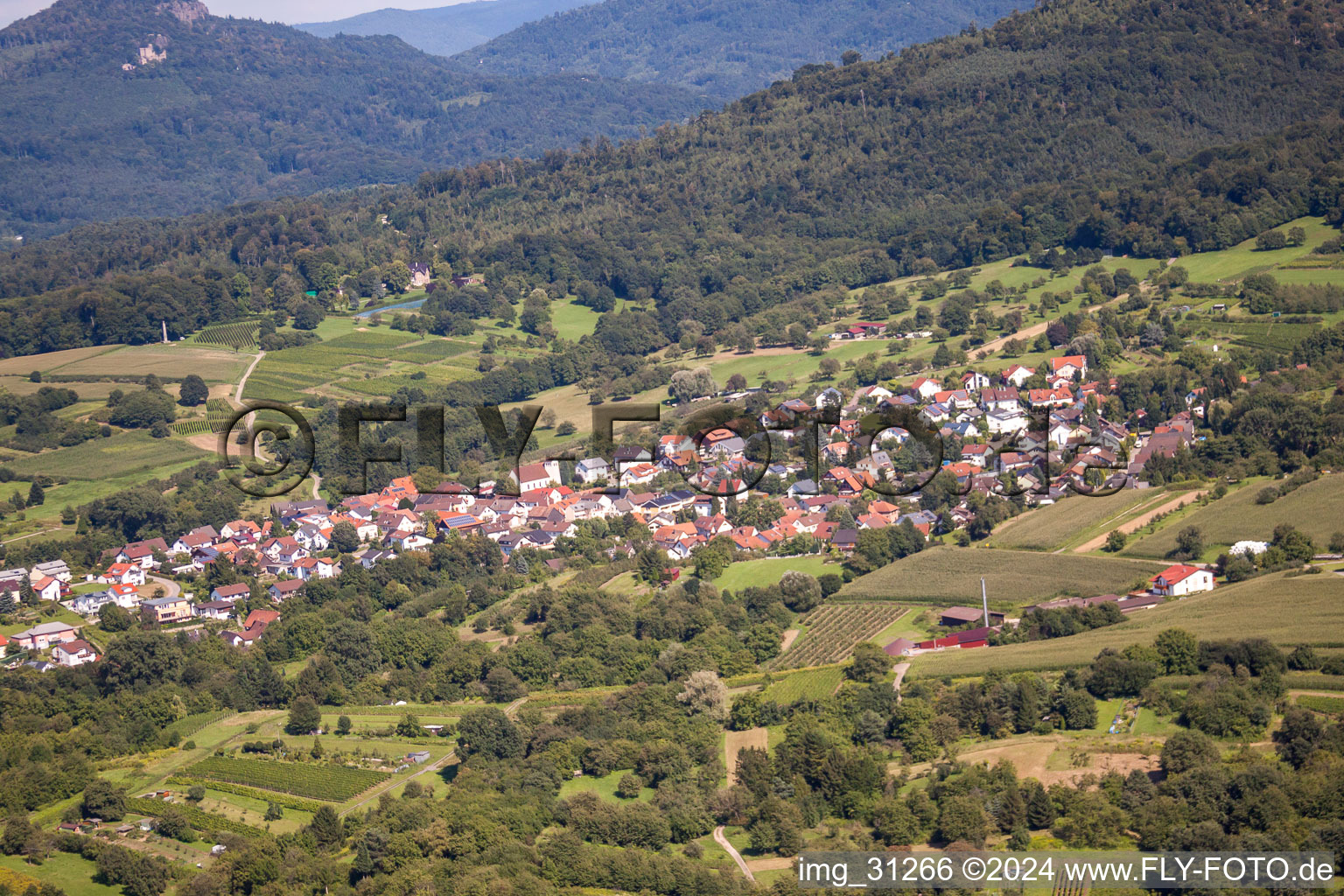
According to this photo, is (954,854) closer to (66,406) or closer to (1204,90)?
(66,406)

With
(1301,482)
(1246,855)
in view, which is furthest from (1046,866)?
(1301,482)

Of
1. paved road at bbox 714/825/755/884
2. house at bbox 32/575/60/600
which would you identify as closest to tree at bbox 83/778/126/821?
paved road at bbox 714/825/755/884

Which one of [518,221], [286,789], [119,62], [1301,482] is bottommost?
[286,789]

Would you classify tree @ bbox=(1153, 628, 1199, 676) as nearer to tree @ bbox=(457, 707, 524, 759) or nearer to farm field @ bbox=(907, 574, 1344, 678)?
farm field @ bbox=(907, 574, 1344, 678)

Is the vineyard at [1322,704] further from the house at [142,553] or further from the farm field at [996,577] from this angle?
the house at [142,553]

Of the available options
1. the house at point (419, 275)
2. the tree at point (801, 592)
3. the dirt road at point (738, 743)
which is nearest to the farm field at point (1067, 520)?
the tree at point (801, 592)

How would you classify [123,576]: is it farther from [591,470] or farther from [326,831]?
[326,831]
